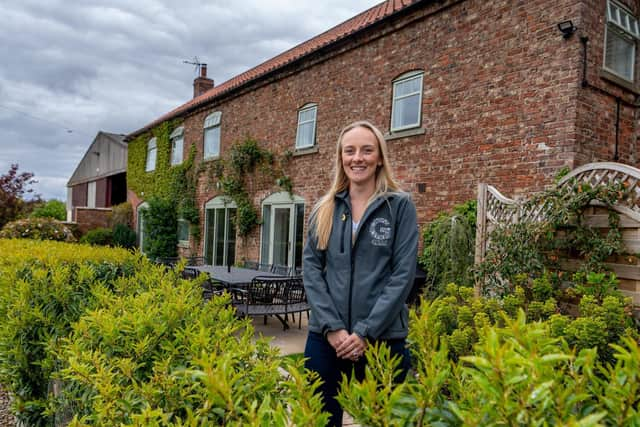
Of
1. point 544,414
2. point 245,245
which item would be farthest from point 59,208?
point 544,414

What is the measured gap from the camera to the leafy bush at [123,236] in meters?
18.4

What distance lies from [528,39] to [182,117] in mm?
13033

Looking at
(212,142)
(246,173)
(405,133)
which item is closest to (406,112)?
(405,133)

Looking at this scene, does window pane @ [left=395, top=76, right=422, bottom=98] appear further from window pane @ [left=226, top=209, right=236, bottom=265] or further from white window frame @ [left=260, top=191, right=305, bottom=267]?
window pane @ [left=226, top=209, right=236, bottom=265]

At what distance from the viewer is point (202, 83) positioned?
2095 centimetres

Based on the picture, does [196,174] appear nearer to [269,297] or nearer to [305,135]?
[305,135]

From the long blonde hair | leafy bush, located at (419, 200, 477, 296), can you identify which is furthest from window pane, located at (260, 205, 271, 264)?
the long blonde hair

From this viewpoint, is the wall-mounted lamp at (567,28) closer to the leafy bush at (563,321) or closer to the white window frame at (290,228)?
the leafy bush at (563,321)

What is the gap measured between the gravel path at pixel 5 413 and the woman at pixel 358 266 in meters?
3.22

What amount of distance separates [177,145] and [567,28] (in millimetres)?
14038

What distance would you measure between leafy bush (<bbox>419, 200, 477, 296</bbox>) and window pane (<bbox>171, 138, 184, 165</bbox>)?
1229 cm

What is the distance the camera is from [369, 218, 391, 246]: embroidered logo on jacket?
221 cm

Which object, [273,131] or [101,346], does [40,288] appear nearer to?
[101,346]

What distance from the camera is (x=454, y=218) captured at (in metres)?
6.31
